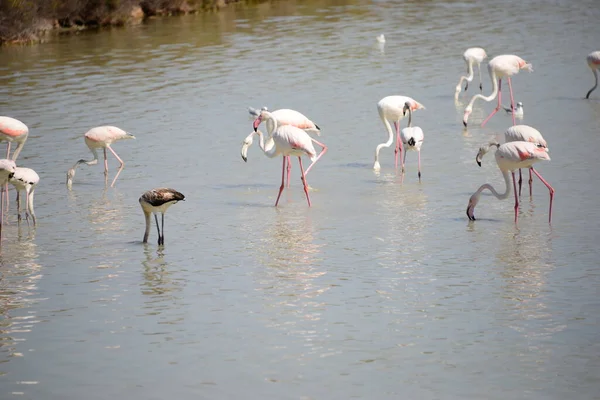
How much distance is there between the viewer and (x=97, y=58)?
20.8 meters

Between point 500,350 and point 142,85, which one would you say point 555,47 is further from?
point 500,350

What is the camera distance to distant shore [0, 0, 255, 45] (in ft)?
76.7

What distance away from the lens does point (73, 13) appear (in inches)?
1040

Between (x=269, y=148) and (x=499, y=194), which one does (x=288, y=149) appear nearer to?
(x=269, y=148)

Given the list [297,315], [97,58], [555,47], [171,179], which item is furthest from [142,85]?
[297,315]

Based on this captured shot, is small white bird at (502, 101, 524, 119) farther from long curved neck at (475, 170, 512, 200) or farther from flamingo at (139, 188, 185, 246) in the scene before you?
flamingo at (139, 188, 185, 246)

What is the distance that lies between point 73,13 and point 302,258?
788 inches

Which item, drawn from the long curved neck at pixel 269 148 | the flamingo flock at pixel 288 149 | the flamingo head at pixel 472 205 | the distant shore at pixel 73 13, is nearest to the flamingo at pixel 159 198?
the flamingo flock at pixel 288 149

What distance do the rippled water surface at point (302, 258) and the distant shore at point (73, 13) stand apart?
6.59 metres

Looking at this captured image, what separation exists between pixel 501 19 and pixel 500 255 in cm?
1737

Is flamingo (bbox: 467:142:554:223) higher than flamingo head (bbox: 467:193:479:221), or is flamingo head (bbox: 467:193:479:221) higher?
flamingo (bbox: 467:142:554:223)

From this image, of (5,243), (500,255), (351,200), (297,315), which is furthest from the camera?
(351,200)

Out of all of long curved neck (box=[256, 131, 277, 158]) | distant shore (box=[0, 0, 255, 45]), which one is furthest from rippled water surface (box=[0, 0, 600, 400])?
distant shore (box=[0, 0, 255, 45])

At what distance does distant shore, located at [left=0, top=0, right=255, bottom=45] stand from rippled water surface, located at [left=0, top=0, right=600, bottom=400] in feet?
21.6
